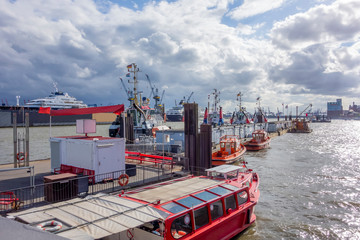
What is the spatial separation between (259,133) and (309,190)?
27.2 m

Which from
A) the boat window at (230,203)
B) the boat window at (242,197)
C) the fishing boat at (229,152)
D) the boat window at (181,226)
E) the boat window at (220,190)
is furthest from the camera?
the fishing boat at (229,152)

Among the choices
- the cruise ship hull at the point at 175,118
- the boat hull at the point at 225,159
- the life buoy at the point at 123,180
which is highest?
the cruise ship hull at the point at 175,118

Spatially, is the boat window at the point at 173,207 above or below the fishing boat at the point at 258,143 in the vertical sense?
above

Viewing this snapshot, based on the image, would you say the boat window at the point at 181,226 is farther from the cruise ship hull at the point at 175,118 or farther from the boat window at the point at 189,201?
the cruise ship hull at the point at 175,118

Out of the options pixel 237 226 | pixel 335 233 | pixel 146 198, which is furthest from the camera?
pixel 335 233

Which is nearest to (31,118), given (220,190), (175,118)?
(175,118)

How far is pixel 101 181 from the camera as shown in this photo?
1493cm

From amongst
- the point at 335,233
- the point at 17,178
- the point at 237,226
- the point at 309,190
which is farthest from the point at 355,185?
the point at 17,178

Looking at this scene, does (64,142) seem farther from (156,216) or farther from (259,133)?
(259,133)

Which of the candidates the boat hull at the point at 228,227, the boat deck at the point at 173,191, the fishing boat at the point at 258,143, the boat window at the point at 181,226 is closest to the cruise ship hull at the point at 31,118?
the fishing boat at the point at 258,143

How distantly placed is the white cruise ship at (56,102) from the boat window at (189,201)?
424 feet

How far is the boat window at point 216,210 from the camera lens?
1004 centimetres

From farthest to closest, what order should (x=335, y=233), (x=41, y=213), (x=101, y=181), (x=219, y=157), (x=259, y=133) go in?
(x=259, y=133) → (x=219, y=157) → (x=101, y=181) → (x=335, y=233) → (x=41, y=213)

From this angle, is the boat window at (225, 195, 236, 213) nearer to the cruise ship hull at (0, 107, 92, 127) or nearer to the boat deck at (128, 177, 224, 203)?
the boat deck at (128, 177, 224, 203)
